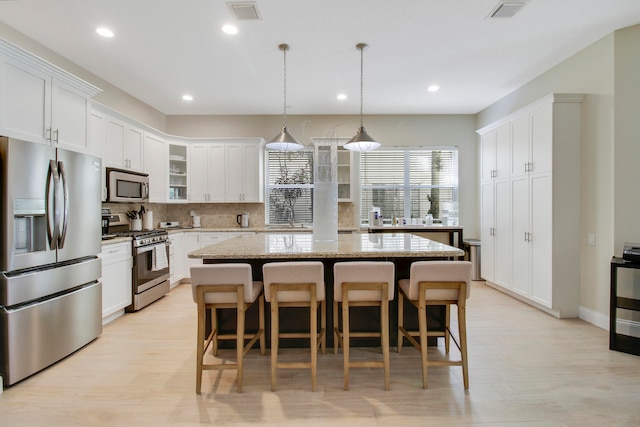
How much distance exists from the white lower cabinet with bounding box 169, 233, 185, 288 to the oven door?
28 cm

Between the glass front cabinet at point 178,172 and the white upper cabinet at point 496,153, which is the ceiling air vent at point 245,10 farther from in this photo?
the white upper cabinet at point 496,153

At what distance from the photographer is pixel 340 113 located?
570cm

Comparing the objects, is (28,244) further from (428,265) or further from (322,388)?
(428,265)

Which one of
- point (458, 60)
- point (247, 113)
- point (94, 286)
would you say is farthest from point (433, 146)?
point (94, 286)

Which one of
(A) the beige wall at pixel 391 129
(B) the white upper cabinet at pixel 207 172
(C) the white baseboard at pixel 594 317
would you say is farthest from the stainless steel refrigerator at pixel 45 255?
(C) the white baseboard at pixel 594 317

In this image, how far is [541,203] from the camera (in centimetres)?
369

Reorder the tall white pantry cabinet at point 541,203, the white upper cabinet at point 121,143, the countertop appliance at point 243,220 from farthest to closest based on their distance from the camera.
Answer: the countertop appliance at point 243,220 → the white upper cabinet at point 121,143 → the tall white pantry cabinet at point 541,203

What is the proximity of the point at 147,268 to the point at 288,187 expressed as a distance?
270cm

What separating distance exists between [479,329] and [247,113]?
194 inches

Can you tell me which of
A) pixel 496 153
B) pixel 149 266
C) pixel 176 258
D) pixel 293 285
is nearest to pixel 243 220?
pixel 176 258

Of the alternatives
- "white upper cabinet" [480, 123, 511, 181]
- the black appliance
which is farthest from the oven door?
the black appliance

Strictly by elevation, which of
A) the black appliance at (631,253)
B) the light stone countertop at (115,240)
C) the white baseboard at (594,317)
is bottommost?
the white baseboard at (594,317)

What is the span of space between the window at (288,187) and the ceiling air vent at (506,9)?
3546 millimetres

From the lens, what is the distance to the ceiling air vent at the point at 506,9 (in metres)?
2.63
